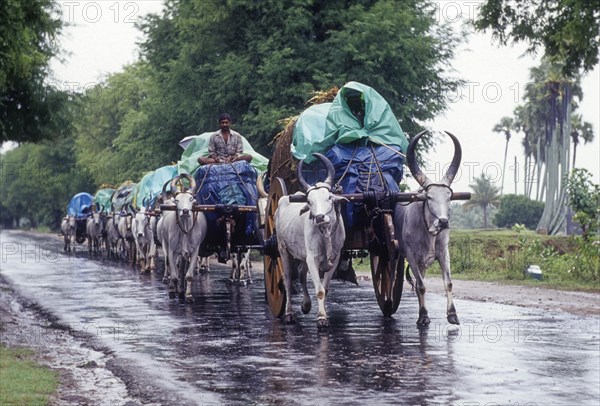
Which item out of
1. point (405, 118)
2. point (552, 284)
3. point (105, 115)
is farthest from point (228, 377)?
point (105, 115)

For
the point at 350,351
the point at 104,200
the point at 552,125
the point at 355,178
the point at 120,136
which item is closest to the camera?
the point at 350,351

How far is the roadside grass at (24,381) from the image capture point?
9.50 metres

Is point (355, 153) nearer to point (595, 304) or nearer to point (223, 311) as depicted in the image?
point (223, 311)

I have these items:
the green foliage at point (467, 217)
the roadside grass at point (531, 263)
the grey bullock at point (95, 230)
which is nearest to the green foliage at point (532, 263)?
the roadside grass at point (531, 263)

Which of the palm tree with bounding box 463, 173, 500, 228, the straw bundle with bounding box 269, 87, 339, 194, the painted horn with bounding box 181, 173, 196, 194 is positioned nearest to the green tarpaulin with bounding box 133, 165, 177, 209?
the painted horn with bounding box 181, 173, 196, 194

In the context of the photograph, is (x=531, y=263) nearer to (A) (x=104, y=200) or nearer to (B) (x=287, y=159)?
(B) (x=287, y=159)

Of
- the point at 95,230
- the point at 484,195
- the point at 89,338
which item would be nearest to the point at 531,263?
the point at 89,338

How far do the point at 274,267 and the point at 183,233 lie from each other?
3.39m

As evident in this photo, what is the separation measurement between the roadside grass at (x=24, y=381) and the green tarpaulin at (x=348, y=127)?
5106 mm

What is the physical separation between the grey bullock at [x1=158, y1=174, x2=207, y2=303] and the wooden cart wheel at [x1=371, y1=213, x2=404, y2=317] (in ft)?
14.3

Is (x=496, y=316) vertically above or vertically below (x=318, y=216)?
below

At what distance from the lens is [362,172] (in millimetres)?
14602

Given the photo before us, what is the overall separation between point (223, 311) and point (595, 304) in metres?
6.54

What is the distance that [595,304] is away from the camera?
57.8ft
